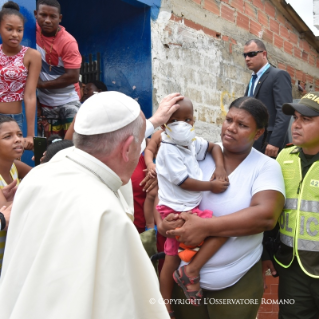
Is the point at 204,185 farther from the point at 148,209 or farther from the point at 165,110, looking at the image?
the point at 148,209

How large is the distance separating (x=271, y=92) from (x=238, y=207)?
240 cm

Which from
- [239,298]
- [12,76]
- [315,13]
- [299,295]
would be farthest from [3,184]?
[315,13]

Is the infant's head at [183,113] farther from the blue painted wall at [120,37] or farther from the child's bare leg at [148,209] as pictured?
the blue painted wall at [120,37]

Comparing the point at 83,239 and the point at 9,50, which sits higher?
the point at 9,50

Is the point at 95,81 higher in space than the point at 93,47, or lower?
lower

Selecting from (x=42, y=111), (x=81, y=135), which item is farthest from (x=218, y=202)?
(x=42, y=111)

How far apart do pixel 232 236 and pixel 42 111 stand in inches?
114

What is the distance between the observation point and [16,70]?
3.73 metres

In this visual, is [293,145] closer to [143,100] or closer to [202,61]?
[143,100]

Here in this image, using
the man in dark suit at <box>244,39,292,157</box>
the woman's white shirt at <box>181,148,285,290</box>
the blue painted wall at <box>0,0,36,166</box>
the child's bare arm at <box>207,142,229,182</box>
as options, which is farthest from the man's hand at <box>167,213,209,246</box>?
the blue painted wall at <box>0,0,36,166</box>

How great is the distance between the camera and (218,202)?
2605 mm

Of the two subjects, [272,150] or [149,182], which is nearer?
[149,182]

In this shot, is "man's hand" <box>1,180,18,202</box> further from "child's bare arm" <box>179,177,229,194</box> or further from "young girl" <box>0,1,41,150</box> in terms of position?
"child's bare arm" <box>179,177,229,194</box>

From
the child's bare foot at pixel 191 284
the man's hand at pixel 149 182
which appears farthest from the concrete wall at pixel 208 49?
the child's bare foot at pixel 191 284
